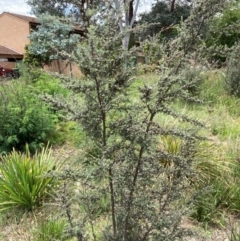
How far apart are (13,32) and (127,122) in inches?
969

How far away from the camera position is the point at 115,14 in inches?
67.0

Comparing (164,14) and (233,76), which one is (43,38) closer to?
(164,14)

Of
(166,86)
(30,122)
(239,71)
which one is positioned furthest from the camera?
(239,71)

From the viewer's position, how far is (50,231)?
249 cm

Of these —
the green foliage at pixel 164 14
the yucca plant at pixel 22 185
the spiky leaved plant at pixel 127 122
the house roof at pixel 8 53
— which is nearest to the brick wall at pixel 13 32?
the house roof at pixel 8 53

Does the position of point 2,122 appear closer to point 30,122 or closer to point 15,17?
point 30,122

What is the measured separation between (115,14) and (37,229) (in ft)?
6.10

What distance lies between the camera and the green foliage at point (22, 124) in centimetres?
444

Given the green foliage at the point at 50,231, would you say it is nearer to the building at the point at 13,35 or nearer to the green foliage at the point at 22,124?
the green foliage at the point at 22,124

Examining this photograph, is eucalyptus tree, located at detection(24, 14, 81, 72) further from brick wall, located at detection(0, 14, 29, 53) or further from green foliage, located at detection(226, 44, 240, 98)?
green foliage, located at detection(226, 44, 240, 98)

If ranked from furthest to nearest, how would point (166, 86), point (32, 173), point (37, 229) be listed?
point (32, 173) < point (37, 229) < point (166, 86)

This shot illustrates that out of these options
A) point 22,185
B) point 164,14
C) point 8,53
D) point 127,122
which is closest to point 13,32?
point 8,53

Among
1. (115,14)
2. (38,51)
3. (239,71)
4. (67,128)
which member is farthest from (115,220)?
(38,51)


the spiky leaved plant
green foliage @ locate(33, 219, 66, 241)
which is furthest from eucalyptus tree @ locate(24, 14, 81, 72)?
the spiky leaved plant
